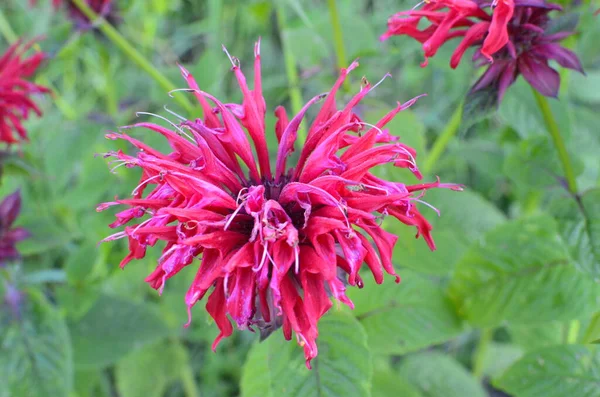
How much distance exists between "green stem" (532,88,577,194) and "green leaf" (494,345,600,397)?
0.84 ft

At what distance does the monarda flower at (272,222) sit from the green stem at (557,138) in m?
0.25

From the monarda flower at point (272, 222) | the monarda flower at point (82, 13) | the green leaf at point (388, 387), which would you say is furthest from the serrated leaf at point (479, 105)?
the monarda flower at point (82, 13)

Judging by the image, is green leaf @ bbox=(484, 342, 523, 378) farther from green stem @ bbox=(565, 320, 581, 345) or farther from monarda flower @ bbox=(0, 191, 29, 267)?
monarda flower @ bbox=(0, 191, 29, 267)

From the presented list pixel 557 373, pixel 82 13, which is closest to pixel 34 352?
pixel 82 13

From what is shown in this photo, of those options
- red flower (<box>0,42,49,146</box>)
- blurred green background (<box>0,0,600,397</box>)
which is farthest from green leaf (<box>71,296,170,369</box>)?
red flower (<box>0,42,49,146</box>)

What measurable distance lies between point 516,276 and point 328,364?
0.41 metres

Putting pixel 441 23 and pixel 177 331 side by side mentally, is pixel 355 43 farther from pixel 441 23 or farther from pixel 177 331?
pixel 177 331

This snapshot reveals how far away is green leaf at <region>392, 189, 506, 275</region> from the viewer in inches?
34.9

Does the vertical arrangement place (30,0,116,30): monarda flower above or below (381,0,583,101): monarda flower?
above

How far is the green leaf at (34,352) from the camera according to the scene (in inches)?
40.0

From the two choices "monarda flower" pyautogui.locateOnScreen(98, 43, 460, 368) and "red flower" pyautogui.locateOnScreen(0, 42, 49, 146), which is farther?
"red flower" pyautogui.locateOnScreen(0, 42, 49, 146)

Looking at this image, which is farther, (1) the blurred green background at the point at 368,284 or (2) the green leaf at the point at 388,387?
(2) the green leaf at the point at 388,387

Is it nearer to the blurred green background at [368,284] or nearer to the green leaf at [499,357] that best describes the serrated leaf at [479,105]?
the blurred green background at [368,284]

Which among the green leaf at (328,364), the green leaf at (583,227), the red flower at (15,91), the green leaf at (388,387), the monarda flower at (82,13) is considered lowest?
the green leaf at (388,387)
